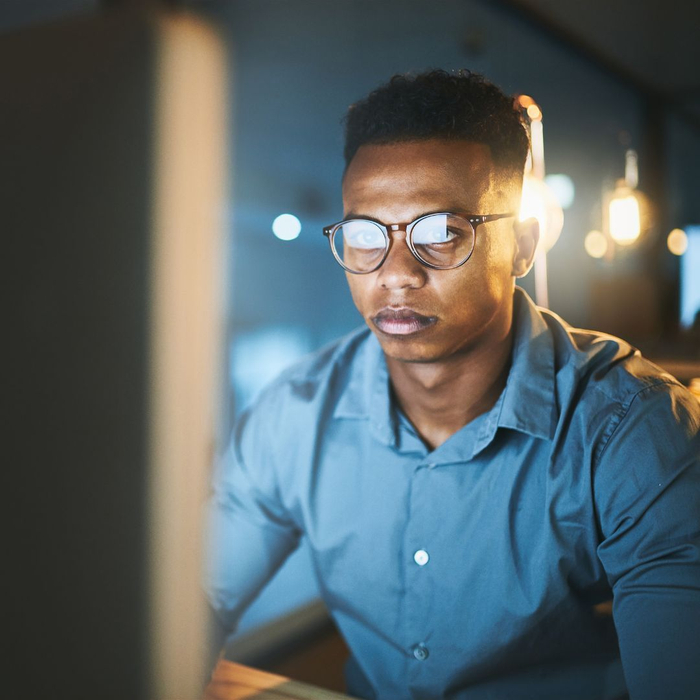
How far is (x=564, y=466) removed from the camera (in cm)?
81

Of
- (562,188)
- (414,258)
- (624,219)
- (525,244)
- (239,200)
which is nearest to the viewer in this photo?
(414,258)

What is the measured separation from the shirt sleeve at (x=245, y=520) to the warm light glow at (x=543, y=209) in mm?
509

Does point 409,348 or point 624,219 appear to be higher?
point 624,219

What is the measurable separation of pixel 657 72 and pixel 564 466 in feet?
2.11

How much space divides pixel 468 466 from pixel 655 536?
9.7 inches

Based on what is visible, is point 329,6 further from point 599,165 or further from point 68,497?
point 68,497

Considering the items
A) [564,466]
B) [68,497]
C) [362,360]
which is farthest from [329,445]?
[68,497]

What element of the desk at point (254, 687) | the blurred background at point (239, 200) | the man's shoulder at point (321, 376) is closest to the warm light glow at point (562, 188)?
the blurred background at point (239, 200)

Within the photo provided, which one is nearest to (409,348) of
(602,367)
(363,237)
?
(363,237)

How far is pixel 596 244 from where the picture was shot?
3.33 feet

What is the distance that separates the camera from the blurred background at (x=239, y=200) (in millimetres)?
240

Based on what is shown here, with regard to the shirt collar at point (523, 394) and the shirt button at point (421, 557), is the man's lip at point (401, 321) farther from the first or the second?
the shirt button at point (421, 557)

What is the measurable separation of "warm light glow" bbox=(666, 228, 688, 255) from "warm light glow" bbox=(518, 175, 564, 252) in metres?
0.19

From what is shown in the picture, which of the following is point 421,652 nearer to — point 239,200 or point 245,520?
point 245,520
